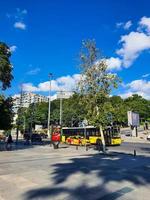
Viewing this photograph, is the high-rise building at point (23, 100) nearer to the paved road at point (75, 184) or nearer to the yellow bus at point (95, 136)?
the yellow bus at point (95, 136)

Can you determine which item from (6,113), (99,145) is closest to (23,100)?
(99,145)

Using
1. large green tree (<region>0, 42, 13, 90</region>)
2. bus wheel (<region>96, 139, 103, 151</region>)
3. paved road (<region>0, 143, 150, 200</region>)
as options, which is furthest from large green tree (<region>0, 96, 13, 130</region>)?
paved road (<region>0, 143, 150, 200</region>)

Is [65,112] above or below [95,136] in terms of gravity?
above

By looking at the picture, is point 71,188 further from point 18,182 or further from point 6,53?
point 6,53

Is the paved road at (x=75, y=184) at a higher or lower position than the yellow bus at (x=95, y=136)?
lower

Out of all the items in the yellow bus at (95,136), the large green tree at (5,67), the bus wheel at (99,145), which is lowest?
the bus wheel at (99,145)

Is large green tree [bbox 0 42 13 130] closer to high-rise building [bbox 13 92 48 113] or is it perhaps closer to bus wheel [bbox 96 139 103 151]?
bus wheel [bbox 96 139 103 151]

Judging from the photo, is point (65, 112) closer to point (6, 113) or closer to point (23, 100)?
point (23, 100)

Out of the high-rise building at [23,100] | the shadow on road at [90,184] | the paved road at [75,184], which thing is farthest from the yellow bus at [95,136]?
the paved road at [75,184]

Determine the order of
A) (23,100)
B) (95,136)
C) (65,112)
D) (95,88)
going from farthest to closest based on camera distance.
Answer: (23,100) < (65,112) < (95,136) < (95,88)

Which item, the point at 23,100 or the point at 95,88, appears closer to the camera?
the point at 95,88

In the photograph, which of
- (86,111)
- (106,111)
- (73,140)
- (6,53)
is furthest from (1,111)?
(73,140)

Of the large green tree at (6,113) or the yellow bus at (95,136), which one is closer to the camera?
the large green tree at (6,113)

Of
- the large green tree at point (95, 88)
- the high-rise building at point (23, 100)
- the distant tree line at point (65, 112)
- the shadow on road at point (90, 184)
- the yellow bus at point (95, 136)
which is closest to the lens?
the shadow on road at point (90, 184)
